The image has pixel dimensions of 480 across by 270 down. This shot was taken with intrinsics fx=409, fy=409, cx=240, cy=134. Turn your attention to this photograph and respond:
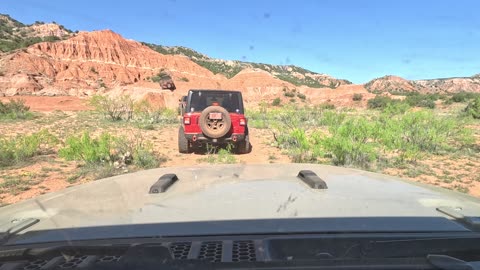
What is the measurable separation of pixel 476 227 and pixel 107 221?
4.98 ft

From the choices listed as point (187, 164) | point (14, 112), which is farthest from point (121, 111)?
point (187, 164)

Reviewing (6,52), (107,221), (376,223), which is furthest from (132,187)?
(6,52)

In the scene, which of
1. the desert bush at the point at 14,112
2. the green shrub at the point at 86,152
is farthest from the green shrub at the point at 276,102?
the green shrub at the point at 86,152

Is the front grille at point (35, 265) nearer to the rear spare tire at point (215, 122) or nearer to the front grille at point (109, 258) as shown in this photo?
the front grille at point (109, 258)

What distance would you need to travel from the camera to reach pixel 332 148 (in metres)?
10.1

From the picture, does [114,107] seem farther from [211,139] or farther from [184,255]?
[184,255]

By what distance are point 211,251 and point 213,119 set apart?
9.61m

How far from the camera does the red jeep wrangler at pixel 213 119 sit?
10961mm

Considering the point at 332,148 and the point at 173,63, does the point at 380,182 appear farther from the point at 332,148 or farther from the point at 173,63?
the point at 173,63

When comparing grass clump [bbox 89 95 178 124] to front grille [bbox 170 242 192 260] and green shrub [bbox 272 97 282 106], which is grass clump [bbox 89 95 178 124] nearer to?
front grille [bbox 170 242 192 260]

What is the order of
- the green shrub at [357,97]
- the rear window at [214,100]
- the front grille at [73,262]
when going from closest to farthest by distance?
the front grille at [73,262], the rear window at [214,100], the green shrub at [357,97]

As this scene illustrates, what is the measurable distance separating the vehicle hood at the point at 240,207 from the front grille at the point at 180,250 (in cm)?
7

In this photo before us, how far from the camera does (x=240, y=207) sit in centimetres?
184

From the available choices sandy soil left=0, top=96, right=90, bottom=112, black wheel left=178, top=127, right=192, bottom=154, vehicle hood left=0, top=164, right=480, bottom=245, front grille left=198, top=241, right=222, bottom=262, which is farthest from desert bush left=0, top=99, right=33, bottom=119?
front grille left=198, top=241, right=222, bottom=262
